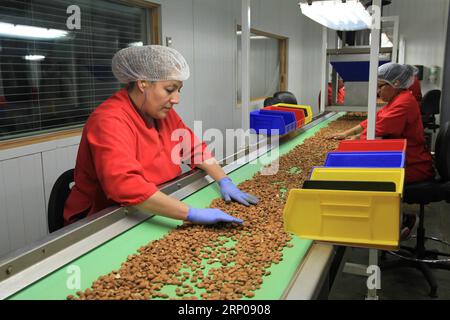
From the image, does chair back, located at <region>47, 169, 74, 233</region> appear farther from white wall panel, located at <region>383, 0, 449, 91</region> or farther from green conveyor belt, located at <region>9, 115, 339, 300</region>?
white wall panel, located at <region>383, 0, 449, 91</region>

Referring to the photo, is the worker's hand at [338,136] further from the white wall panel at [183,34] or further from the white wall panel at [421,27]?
the white wall panel at [421,27]

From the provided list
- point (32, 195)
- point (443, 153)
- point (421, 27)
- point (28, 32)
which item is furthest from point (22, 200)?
point (421, 27)

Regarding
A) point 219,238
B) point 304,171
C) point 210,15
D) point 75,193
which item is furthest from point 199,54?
point 219,238

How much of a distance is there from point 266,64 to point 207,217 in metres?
6.43

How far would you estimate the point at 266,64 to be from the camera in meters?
7.52

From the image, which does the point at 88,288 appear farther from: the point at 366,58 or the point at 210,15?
the point at 210,15

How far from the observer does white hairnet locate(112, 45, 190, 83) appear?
173 cm

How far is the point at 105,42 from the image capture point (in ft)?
11.9

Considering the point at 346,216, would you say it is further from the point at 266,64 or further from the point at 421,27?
the point at 421,27

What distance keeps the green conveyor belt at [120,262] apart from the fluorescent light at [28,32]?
201cm

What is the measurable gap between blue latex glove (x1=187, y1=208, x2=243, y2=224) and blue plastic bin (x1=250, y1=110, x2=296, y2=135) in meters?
1.80

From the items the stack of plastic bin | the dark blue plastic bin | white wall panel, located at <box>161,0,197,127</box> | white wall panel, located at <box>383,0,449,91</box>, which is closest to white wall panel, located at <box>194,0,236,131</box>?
white wall panel, located at <box>161,0,197,127</box>

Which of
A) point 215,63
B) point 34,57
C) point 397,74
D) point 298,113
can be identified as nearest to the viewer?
point 397,74
